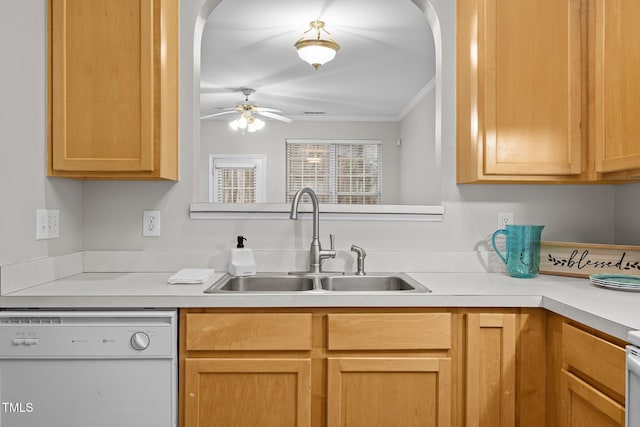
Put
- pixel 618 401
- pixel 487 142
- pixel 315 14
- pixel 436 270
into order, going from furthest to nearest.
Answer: pixel 315 14 → pixel 436 270 → pixel 487 142 → pixel 618 401

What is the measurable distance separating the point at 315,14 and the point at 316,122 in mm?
3706

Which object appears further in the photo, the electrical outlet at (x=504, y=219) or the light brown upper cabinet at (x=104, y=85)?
the electrical outlet at (x=504, y=219)

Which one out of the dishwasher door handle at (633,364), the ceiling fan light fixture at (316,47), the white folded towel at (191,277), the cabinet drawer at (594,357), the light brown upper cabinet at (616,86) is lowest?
the cabinet drawer at (594,357)

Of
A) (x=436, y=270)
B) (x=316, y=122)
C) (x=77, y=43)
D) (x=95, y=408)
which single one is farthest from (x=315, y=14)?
(x=316, y=122)

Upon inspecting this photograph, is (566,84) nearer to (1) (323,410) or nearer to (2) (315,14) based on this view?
(1) (323,410)

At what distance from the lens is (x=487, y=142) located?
5.94 ft

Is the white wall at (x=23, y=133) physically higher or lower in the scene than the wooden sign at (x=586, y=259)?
higher

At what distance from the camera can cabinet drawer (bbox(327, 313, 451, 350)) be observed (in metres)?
1.48

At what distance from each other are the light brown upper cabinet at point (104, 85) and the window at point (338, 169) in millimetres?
5395

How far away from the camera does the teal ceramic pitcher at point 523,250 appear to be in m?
1.87

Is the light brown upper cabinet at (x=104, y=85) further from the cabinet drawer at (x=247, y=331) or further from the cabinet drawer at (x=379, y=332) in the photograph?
the cabinet drawer at (x=379, y=332)

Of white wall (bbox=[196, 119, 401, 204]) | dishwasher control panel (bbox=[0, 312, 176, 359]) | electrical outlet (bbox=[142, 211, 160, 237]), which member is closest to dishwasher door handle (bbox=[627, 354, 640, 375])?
dishwasher control panel (bbox=[0, 312, 176, 359])

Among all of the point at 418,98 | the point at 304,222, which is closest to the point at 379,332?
the point at 304,222

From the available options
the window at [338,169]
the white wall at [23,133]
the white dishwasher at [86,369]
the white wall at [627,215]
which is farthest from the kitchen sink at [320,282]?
the window at [338,169]
